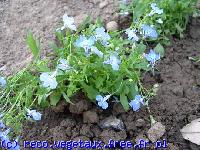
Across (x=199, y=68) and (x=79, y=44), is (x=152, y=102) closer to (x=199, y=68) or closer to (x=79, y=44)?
(x=199, y=68)

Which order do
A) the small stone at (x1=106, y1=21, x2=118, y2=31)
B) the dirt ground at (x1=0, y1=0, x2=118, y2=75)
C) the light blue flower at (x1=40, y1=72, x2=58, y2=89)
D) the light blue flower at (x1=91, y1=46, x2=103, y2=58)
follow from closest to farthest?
the light blue flower at (x1=40, y1=72, x2=58, y2=89) < the light blue flower at (x1=91, y1=46, x2=103, y2=58) < the dirt ground at (x1=0, y1=0, x2=118, y2=75) < the small stone at (x1=106, y1=21, x2=118, y2=31)

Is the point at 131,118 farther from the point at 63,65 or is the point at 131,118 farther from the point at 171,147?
the point at 63,65

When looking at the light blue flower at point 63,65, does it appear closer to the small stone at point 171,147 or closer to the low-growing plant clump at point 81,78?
the low-growing plant clump at point 81,78

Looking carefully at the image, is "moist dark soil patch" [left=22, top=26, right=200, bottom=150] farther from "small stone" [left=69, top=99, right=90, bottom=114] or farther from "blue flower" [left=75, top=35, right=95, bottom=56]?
"blue flower" [left=75, top=35, right=95, bottom=56]

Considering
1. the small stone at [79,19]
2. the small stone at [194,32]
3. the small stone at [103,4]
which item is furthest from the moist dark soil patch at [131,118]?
the small stone at [103,4]

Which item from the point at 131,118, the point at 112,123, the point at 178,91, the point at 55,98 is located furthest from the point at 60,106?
Result: the point at 178,91

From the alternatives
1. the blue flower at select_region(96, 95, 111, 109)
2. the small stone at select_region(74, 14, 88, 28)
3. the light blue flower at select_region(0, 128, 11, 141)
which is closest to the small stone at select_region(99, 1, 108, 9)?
the small stone at select_region(74, 14, 88, 28)
